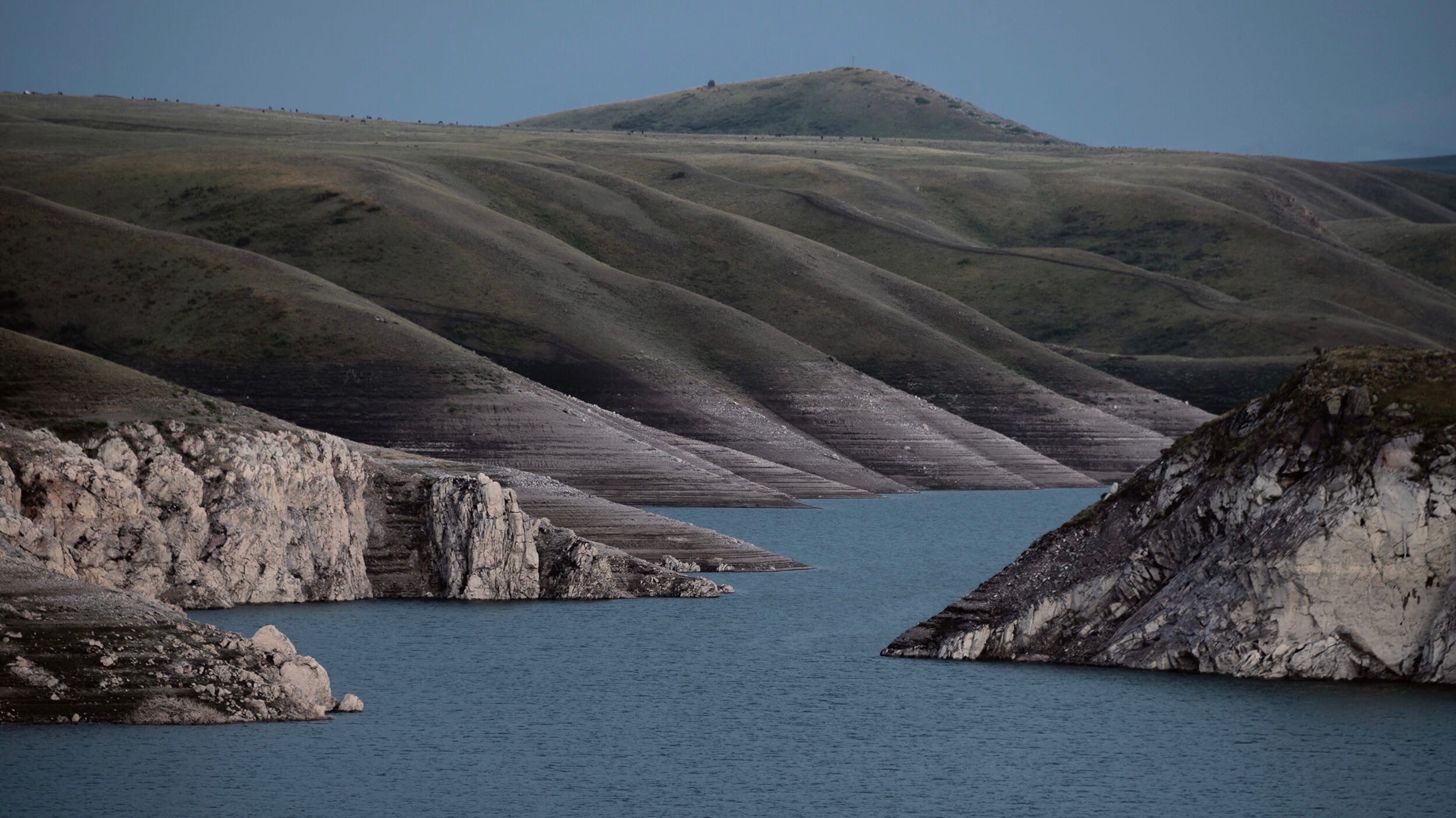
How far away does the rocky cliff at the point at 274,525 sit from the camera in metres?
61.3

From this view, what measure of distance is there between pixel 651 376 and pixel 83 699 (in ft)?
439

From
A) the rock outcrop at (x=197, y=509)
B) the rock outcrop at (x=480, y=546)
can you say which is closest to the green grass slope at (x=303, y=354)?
the rock outcrop at (x=480, y=546)

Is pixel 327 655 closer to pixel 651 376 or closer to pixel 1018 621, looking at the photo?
pixel 1018 621

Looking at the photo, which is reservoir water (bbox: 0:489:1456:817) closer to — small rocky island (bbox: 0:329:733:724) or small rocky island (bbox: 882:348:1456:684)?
small rocky island (bbox: 882:348:1456:684)

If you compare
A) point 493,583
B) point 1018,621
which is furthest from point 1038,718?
point 493,583

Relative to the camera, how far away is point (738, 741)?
48.2m

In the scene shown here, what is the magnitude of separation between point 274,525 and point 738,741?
26.2 metres

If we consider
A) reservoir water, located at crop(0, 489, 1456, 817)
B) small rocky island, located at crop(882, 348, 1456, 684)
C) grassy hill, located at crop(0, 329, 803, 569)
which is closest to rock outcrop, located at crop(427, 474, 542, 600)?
grassy hill, located at crop(0, 329, 803, 569)

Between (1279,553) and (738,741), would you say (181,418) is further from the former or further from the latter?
(1279,553)

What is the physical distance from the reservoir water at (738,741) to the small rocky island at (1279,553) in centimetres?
87

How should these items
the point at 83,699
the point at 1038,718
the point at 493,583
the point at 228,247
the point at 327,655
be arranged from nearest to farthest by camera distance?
the point at 83,699 < the point at 1038,718 < the point at 327,655 < the point at 493,583 < the point at 228,247

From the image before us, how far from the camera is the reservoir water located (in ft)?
132

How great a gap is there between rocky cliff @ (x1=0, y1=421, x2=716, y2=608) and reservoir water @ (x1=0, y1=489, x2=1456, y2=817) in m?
2.99

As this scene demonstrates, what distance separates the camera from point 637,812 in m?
40.0
